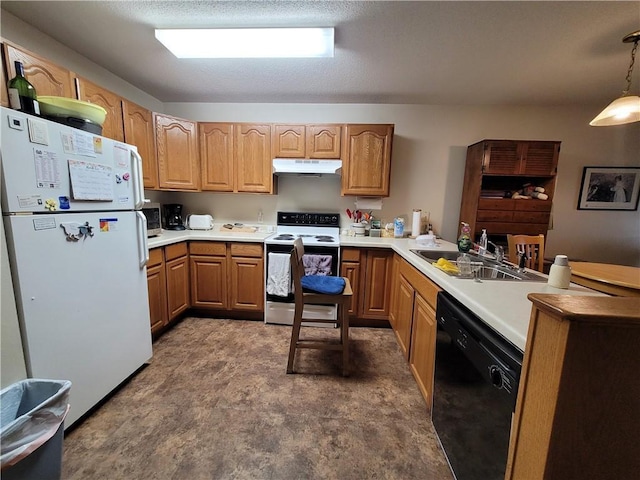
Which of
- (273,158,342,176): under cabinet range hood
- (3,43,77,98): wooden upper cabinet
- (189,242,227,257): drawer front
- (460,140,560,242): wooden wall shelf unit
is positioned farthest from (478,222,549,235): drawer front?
(3,43,77,98): wooden upper cabinet

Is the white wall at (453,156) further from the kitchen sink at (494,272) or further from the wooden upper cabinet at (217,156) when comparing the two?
the kitchen sink at (494,272)

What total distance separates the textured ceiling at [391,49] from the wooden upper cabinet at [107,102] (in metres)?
0.35

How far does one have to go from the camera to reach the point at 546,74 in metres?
2.19

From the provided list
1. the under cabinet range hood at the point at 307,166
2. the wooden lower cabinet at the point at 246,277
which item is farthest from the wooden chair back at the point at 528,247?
the wooden lower cabinet at the point at 246,277

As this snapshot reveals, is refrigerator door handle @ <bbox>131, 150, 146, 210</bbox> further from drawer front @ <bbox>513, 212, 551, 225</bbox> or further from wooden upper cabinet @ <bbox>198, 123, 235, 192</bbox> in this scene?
drawer front @ <bbox>513, 212, 551, 225</bbox>

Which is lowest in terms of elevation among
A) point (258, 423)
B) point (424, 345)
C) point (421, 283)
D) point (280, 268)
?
point (258, 423)

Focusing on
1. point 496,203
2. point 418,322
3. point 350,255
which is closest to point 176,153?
point 350,255

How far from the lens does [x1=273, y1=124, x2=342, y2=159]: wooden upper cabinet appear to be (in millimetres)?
2740

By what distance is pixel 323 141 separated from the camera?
2.75 meters

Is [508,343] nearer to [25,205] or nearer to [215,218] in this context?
[25,205]

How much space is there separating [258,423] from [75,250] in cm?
139

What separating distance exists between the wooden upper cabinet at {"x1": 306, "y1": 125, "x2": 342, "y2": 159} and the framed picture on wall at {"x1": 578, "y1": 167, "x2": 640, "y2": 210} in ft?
9.46

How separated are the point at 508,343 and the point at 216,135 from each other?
3.04 m

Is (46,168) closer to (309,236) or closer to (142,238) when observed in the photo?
(142,238)
